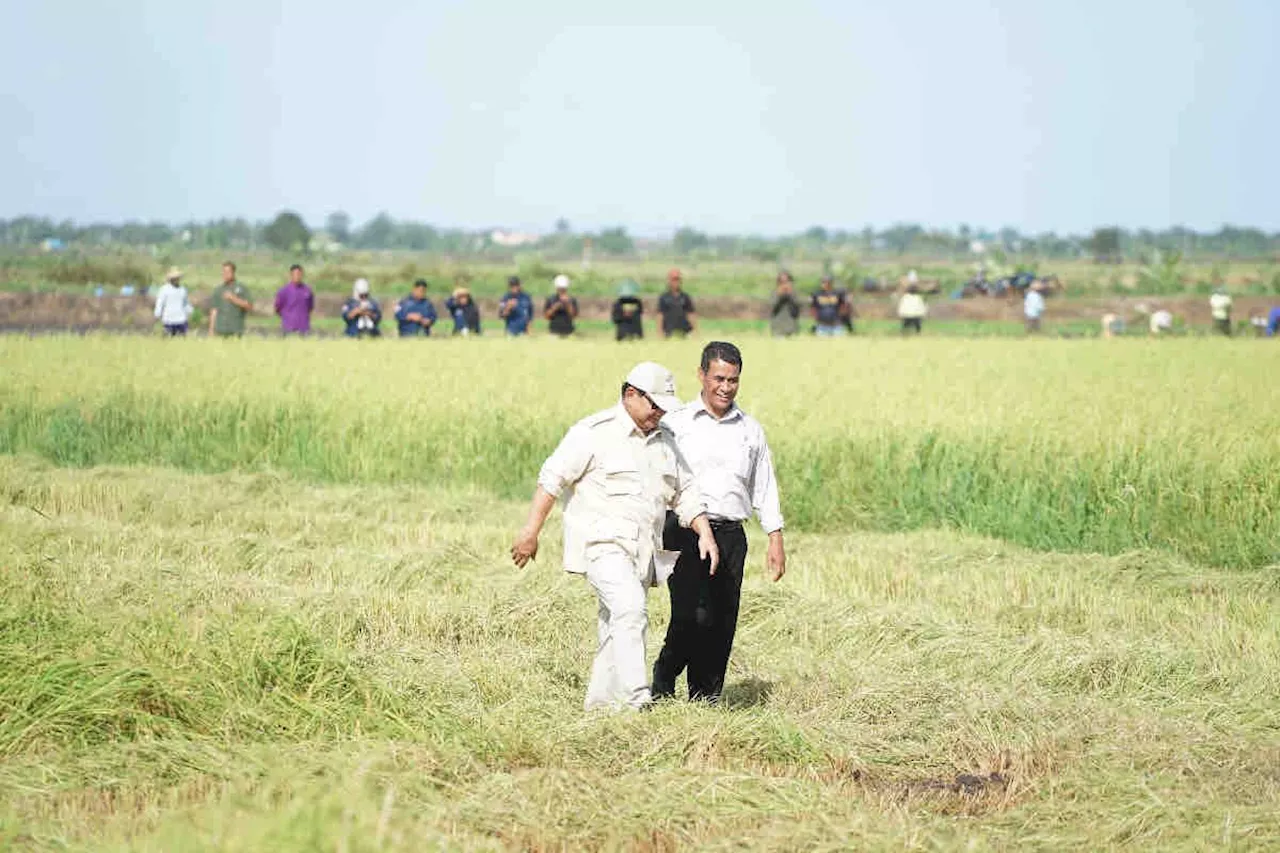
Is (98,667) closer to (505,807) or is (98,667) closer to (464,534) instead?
(505,807)

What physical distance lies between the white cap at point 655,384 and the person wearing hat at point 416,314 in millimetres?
22769

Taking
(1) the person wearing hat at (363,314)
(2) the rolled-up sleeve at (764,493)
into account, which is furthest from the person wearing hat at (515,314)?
(2) the rolled-up sleeve at (764,493)

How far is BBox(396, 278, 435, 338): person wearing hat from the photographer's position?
30.7m

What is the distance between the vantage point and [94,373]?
2103 centimetres

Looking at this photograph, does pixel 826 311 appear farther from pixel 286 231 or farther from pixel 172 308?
pixel 286 231

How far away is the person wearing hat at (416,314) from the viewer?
101 feet

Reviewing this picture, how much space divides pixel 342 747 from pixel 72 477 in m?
9.89

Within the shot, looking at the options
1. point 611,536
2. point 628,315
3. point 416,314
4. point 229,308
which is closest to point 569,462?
point 611,536

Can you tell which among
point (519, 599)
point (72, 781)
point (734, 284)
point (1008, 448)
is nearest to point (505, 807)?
point (72, 781)

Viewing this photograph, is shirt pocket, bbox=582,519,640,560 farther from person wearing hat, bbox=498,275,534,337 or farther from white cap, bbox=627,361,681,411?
person wearing hat, bbox=498,275,534,337

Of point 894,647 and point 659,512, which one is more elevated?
point 659,512

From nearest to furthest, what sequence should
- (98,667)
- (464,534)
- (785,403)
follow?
(98,667) → (464,534) → (785,403)

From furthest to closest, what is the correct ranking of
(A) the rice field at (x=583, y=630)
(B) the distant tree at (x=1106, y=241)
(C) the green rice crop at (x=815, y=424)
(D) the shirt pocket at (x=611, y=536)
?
(B) the distant tree at (x=1106, y=241), (C) the green rice crop at (x=815, y=424), (D) the shirt pocket at (x=611, y=536), (A) the rice field at (x=583, y=630)

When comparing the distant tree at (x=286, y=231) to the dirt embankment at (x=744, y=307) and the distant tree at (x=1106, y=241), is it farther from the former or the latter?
the dirt embankment at (x=744, y=307)
